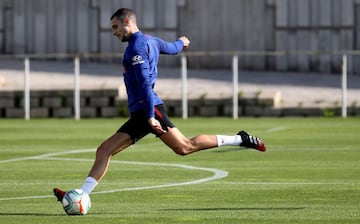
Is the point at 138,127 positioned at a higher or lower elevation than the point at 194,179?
higher

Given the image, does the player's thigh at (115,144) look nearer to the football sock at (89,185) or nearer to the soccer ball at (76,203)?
the football sock at (89,185)

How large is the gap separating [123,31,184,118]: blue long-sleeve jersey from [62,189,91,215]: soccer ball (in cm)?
97

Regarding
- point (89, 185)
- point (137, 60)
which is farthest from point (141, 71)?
point (89, 185)

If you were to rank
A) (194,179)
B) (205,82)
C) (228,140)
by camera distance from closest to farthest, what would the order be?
1. (228,140)
2. (194,179)
3. (205,82)

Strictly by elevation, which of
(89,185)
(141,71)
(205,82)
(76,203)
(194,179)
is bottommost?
(194,179)

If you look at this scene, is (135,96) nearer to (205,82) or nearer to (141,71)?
(141,71)

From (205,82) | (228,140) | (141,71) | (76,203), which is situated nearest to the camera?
(76,203)

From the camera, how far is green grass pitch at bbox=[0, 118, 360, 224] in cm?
1223

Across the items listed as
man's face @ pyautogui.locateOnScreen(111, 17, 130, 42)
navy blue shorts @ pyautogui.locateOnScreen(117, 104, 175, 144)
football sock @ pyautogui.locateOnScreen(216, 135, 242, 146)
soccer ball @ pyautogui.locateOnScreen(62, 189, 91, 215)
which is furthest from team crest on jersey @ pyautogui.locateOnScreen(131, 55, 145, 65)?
football sock @ pyautogui.locateOnScreen(216, 135, 242, 146)

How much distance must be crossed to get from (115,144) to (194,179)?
10.7 feet

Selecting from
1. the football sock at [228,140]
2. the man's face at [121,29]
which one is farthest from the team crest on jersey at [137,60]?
the football sock at [228,140]

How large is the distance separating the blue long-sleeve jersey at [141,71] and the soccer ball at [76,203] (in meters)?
0.97

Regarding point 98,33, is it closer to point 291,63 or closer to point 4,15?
point 4,15

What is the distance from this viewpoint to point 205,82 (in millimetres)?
36125
